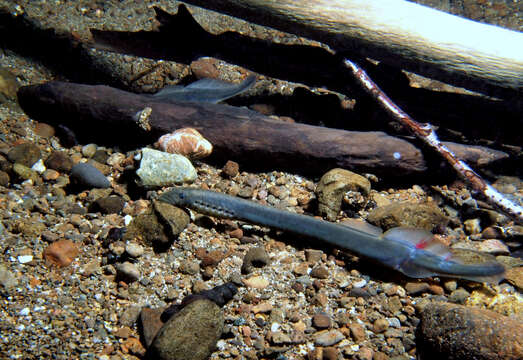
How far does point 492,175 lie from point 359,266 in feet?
7.09

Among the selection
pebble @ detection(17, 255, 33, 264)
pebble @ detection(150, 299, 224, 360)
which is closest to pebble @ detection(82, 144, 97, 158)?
pebble @ detection(17, 255, 33, 264)

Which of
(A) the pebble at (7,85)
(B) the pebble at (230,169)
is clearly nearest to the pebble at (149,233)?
(B) the pebble at (230,169)

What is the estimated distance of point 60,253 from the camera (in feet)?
8.60

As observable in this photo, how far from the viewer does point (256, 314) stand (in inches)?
96.0

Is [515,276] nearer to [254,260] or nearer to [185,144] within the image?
[254,260]

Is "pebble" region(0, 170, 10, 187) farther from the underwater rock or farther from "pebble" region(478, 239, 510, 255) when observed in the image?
"pebble" region(478, 239, 510, 255)

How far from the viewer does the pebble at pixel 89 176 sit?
128 inches

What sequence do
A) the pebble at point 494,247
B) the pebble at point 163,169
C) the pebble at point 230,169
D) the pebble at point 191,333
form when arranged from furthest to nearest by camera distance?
the pebble at point 230,169
the pebble at point 163,169
the pebble at point 494,247
the pebble at point 191,333

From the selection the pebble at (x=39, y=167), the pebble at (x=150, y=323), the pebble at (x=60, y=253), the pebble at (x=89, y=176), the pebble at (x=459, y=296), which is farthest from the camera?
the pebble at (x=39, y=167)

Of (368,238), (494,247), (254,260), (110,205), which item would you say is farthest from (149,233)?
(494,247)

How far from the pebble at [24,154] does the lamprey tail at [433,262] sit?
350 cm

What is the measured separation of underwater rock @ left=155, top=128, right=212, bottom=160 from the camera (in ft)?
11.1

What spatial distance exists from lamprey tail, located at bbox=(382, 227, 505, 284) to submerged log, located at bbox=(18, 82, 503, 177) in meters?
0.92

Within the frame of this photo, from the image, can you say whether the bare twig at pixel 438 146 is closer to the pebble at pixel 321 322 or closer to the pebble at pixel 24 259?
the pebble at pixel 321 322
